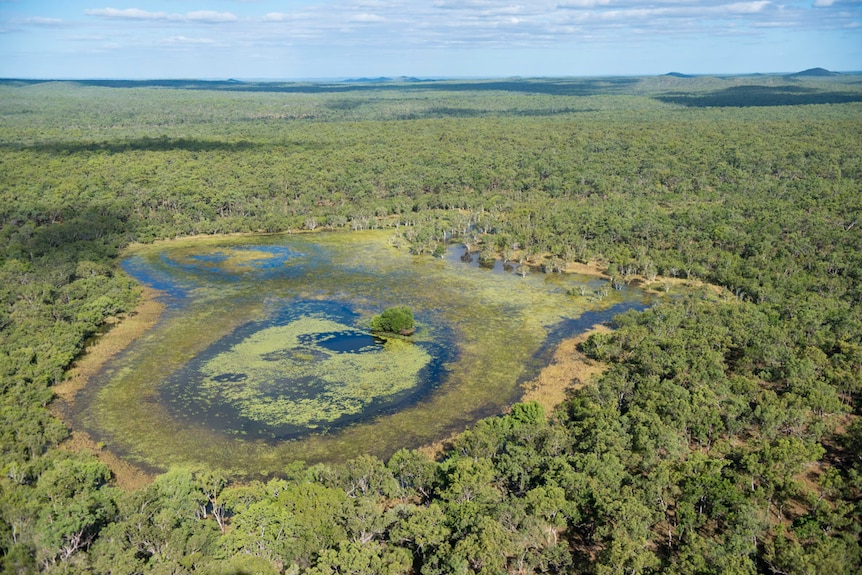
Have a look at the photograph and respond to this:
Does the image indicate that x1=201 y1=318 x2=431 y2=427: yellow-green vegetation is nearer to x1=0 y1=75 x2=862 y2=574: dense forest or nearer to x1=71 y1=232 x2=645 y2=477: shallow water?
x1=71 y1=232 x2=645 y2=477: shallow water

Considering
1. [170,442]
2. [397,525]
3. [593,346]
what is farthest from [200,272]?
[397,525]

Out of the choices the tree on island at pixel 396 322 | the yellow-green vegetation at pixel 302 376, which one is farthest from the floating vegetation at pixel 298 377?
the tree on island at pixel 396 322

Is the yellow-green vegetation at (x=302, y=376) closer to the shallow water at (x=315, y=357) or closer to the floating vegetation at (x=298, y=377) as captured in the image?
the floating vegetation at (x=298, y=377)

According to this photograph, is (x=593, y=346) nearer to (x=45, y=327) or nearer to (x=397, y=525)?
(x=397, y=525)

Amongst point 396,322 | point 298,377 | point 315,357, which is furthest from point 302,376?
point 396,322

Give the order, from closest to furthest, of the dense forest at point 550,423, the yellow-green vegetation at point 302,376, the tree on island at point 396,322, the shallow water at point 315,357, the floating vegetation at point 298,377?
the dense forest at point 550,423, the shallow water at point 315,357, the floating vegetation at point 298,377, the yellow-green vegetation at point 302,376, the tree on island at point 396,322
